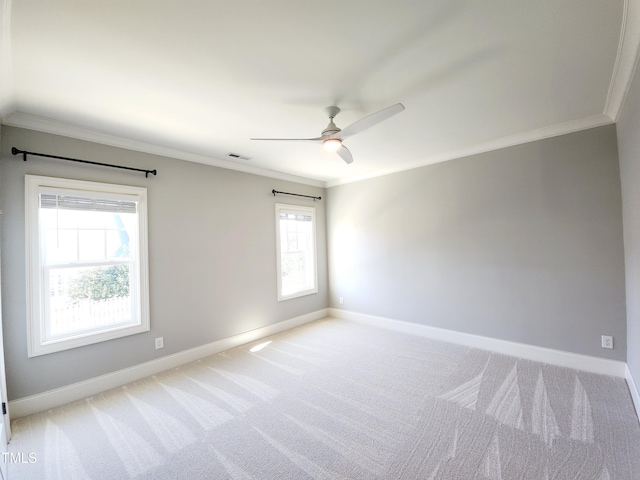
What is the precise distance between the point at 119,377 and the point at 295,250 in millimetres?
3027

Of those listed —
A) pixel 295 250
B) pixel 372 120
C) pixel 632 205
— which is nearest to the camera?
pixel 372 120

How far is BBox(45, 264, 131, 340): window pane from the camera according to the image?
261 centimetres

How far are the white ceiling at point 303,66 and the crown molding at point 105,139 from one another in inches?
0.5

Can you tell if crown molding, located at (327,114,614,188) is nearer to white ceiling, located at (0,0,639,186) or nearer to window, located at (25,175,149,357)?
white ceiling, located at (0,0,639,186)

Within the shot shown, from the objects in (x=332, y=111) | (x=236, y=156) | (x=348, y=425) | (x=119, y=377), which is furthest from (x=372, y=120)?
(x=119, y=377)

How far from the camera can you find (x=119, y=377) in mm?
2906

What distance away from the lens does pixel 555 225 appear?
3.08 metres

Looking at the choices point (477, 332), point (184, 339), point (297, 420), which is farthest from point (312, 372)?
point (477, 332)

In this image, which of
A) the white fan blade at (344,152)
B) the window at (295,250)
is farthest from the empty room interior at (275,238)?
the window at (295,250)

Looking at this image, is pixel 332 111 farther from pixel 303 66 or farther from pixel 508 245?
pixel 508 245

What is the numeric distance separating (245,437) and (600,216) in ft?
13.3

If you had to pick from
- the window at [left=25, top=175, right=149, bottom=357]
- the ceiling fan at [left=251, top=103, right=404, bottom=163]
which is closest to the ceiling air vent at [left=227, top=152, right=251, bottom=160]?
the window at [left=25, top=175, right=149, bottom=357]

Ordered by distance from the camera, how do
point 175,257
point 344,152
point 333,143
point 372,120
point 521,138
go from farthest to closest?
point 175,257
point 521,138
point 344,152
point 333,143
point 372,120

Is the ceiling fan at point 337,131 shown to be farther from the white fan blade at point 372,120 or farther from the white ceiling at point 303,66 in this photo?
the white ceiling at point 303,66
